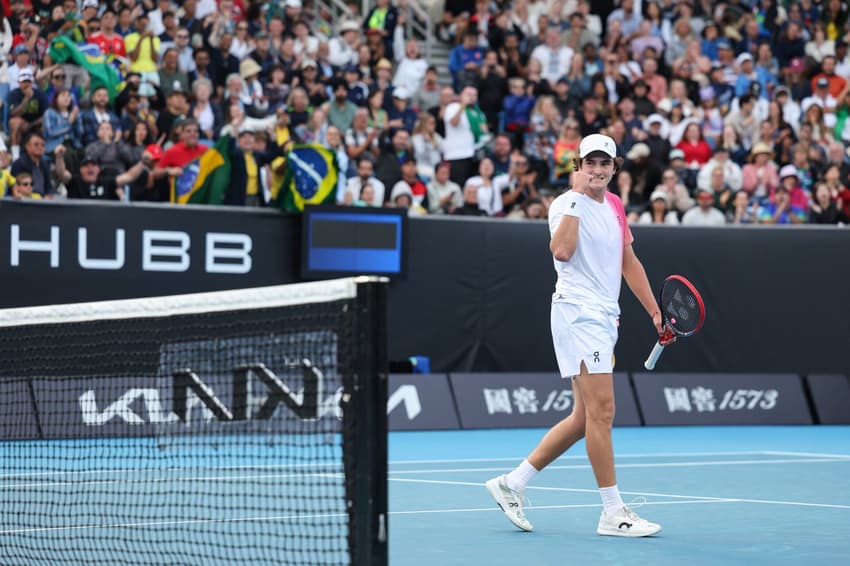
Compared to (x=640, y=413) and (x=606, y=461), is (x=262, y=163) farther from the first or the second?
(x=606, y=461)

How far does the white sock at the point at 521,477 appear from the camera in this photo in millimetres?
7234

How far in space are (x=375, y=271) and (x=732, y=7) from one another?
423 inches

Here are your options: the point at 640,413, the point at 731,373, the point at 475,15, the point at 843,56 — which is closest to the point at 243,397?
the point at 640,413

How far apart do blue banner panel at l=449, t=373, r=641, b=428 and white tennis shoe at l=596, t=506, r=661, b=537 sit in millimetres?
9063

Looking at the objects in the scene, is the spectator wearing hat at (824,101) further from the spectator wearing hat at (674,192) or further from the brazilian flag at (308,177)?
the brazilian flag at (308,177)

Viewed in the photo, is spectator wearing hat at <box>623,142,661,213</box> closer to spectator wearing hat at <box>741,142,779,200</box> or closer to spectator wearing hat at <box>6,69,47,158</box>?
spectator wearing hat at <box>741,142,779,200</box>

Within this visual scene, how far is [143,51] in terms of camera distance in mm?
17141

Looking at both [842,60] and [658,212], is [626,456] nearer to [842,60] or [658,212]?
[658,212]

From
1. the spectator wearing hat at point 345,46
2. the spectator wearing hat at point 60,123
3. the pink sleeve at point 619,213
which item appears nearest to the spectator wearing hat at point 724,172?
the spectator wearing hat at point 345,46

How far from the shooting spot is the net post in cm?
428

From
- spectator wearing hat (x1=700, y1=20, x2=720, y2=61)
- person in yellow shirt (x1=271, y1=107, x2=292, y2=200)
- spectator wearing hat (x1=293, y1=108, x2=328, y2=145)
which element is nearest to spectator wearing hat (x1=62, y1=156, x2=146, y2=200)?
person in yellow shirt (x1=271, y1=107, x2=292, y2=200)

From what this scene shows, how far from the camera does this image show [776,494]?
8.98m

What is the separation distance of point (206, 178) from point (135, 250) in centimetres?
140

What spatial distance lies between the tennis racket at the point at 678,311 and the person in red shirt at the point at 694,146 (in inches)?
482
